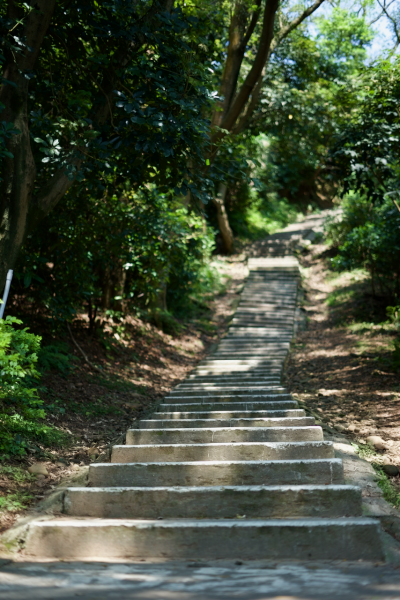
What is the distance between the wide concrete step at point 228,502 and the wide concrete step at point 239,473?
25 cm

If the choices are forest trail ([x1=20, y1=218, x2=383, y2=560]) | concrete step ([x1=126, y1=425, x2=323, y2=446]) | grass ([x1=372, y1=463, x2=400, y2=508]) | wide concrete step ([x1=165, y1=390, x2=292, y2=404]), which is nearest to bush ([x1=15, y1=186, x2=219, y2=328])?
wide concrete step ([x1=165, y1=390, x2=292, y2=404])

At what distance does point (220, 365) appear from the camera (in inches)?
283

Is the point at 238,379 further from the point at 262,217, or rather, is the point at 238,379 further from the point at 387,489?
the point at 262,217

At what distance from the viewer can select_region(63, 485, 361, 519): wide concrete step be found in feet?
9.43

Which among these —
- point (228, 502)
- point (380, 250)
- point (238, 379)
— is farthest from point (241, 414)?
point (380, 250)

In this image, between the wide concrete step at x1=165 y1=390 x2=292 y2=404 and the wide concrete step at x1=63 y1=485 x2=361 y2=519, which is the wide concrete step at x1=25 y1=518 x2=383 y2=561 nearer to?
the wide concrete step at x1=63 y1=485 x2=361 y2=519

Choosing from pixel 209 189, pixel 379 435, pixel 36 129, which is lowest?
pixel 379 435

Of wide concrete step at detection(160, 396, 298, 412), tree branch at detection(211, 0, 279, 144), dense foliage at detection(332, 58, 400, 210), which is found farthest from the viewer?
tree branch at detection(211, 0, 279, 144)

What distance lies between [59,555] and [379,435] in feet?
10.5

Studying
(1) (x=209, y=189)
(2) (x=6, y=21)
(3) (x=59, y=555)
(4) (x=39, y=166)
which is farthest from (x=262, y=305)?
(3) (x=59, y=555)

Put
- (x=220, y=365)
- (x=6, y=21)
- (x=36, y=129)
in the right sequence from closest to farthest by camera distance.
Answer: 1. (x=6, y=21)
2. (x=36, y=129)
3. (x=220, y=365)

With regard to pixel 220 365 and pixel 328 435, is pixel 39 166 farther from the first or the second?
pixel 328 435

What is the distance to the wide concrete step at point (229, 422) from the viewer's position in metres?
4.13

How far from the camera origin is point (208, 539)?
262 cm
